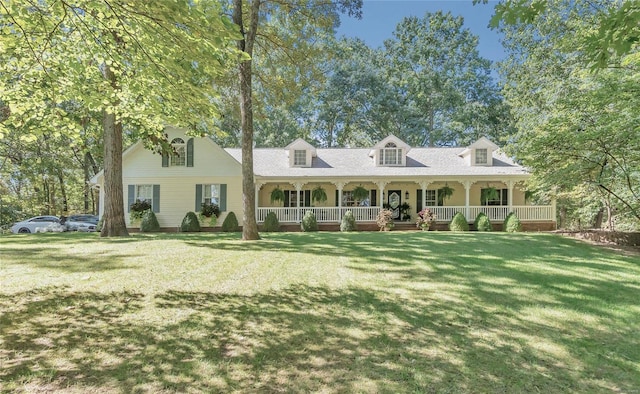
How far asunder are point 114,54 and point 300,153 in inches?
545

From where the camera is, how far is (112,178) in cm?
1130

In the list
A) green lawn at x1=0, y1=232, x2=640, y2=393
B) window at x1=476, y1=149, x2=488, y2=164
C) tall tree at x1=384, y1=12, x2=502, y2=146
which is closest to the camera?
green lawn at x1=0, y1=232, x2=640, y2=393

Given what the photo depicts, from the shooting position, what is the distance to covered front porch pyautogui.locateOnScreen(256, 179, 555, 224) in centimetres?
1709

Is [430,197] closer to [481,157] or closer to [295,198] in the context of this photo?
[481,157]

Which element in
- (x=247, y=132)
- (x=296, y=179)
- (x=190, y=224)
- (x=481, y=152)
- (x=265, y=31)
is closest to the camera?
(x=247, y=132)

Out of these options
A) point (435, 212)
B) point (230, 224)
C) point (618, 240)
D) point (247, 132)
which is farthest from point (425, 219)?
point (247, 132)

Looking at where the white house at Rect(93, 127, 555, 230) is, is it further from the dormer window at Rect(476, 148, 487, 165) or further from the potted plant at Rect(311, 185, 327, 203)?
the potted plant at Rect(311, 185, 327, 203)

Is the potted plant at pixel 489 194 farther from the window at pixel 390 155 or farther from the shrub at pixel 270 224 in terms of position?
the shrub at pixel 270 224

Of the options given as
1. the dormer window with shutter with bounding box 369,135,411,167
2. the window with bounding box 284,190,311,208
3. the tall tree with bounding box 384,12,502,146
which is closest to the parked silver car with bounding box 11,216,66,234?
the window with bounding box 284,190,311,208

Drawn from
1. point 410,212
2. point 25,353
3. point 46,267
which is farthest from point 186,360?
point 410,212

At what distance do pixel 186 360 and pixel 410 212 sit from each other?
56.0 feet

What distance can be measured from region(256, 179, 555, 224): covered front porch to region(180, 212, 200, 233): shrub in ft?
10.2

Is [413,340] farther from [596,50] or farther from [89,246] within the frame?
[89,246]

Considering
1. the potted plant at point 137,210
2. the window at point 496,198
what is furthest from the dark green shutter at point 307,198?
the window at point 496,198
